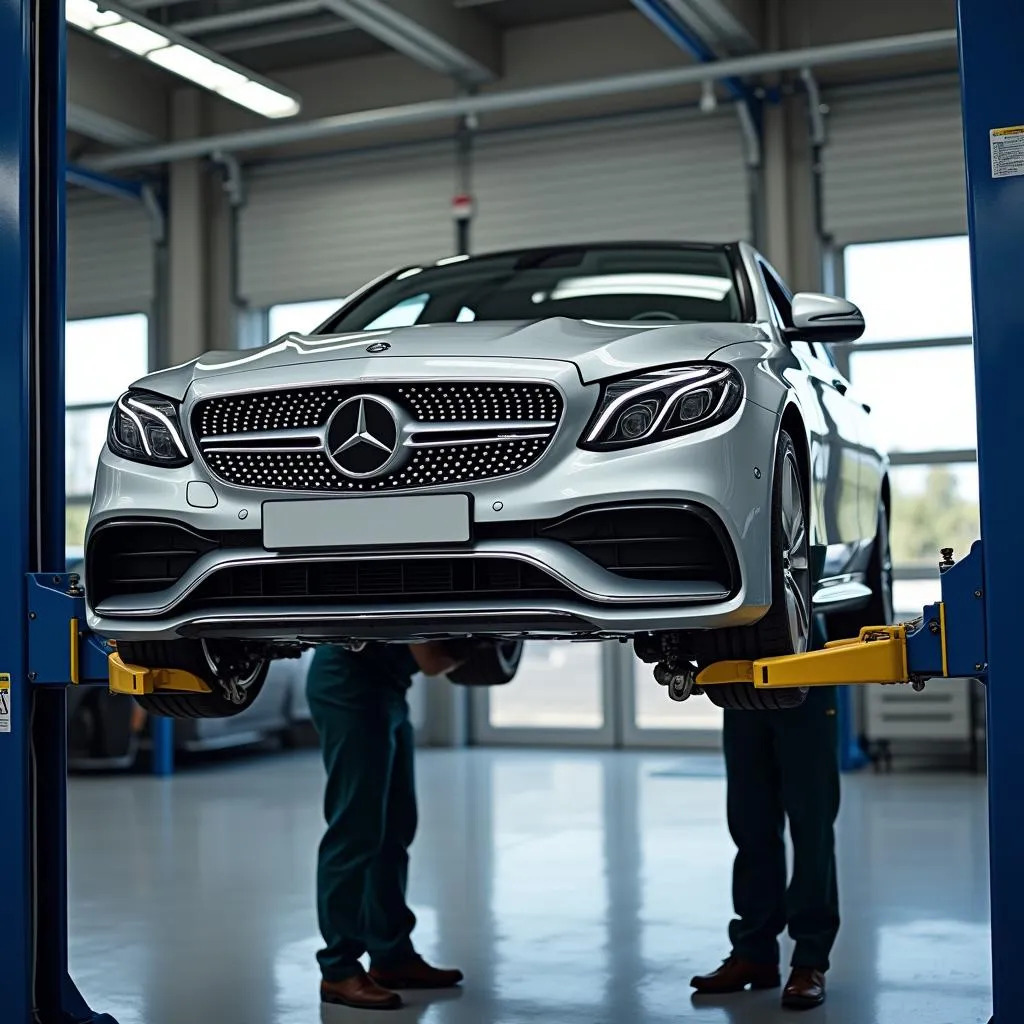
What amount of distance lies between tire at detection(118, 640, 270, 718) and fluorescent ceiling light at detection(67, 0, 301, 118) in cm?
634

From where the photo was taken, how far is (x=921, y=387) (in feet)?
36.0

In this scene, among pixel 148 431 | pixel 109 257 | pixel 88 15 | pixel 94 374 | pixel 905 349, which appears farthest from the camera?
pixel 94 374

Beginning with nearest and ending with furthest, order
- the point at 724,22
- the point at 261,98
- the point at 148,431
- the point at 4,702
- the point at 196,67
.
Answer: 1. the point at 148,431
2. the point at 4,702
3. the point at 196,67
4. the point at 724,22
5. the point at 261,98

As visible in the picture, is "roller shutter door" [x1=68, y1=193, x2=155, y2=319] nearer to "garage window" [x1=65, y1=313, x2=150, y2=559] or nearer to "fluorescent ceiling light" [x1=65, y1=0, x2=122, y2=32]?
"garage window" [x1=65, y1=313, x2=150, y2=559]

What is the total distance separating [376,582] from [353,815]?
1529 mm

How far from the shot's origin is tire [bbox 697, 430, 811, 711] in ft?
9.73

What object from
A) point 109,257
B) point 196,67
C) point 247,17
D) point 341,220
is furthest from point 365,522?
point 109,257

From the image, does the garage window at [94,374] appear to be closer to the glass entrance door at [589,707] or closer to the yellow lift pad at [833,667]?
the glass entrance door at [589,707]

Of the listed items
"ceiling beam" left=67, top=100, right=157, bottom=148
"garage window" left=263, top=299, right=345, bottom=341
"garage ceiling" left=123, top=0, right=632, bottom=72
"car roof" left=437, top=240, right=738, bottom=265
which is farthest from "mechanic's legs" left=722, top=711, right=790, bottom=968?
"ceiling beam" left=67, top=100, right=157, bottom=148

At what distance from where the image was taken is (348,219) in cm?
1259

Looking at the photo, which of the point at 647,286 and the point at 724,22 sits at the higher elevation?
the point at 724,22

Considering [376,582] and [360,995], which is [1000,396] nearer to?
[376,582]

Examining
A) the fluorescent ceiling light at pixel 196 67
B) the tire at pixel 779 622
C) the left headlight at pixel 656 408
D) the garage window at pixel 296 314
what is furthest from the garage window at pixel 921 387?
the left headlight at pixel 656 408

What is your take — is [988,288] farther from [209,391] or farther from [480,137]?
[480,137]
